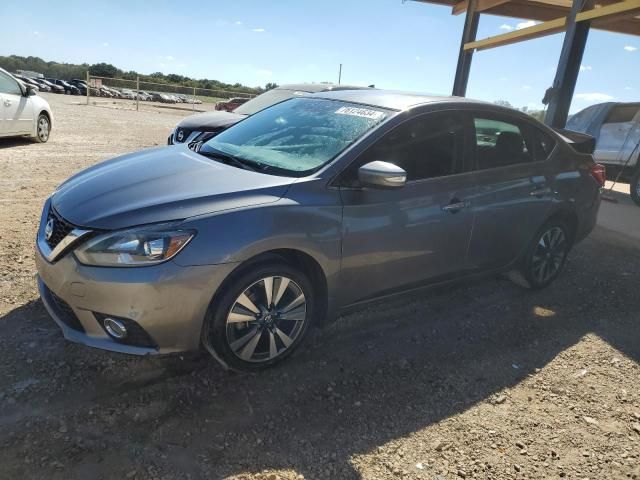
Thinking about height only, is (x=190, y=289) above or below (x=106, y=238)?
below

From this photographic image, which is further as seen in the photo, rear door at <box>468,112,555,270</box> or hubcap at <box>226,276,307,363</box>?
rear door at <box>468,112,555,270</box>

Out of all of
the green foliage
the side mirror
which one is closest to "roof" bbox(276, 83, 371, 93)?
the side mirror

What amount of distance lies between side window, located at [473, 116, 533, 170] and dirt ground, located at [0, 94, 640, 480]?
127cm

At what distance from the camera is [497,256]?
13.4ft

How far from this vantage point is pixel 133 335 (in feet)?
8.45

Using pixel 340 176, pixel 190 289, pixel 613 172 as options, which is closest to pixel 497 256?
pixel 340 176

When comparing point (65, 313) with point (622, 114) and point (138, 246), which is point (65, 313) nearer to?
point (138, 246)

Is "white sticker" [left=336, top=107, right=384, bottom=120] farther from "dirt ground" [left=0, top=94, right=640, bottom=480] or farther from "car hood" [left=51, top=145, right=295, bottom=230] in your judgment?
"dirt ground" [left=0, top=94, right=640, bottom=480]

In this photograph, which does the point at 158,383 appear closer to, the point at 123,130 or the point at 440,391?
the point at 440,391

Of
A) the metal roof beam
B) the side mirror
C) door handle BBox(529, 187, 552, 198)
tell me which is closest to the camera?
the side mirror

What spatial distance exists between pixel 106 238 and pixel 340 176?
55.2 inches

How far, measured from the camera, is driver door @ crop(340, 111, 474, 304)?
3.12 meters

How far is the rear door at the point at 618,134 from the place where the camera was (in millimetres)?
10023

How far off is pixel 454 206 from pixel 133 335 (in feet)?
7.63
